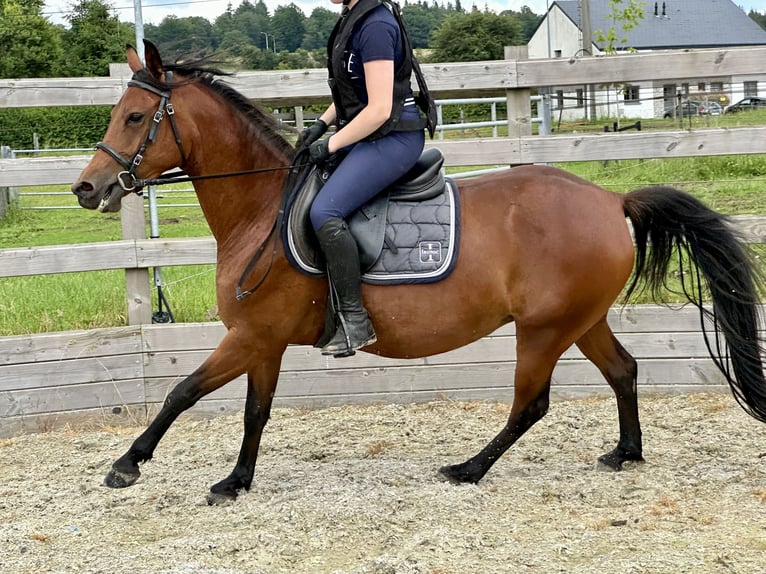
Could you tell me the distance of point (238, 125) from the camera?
4492mm

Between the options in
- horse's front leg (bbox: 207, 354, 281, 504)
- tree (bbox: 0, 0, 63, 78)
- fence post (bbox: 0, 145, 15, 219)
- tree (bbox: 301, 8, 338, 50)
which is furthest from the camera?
tree (bbox: 0, 0, 63, 78)

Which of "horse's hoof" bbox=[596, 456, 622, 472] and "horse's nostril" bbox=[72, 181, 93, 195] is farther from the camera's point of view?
"horse's hoof" bbox=[596, 456, 622, 472]

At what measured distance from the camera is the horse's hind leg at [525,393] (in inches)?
179

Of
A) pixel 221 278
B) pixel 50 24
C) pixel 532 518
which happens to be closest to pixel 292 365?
pixel 221 278

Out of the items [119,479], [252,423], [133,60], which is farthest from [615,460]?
[133,60]

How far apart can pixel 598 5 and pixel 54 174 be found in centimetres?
5943

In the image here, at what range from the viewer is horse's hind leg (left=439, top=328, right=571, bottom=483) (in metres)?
4.54

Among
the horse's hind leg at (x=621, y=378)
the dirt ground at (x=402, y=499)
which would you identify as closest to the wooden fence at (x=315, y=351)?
the dirt ground at (x=402, y=499)

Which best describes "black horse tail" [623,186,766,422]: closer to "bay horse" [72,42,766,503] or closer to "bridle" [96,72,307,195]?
"bay horse" [72,42,766,503]

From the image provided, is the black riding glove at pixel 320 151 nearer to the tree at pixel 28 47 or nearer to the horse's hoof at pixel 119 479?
the horse's hoof at pixel 119 479

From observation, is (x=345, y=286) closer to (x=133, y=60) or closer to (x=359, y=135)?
(x=359, y=135)

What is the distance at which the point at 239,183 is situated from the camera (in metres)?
4.50

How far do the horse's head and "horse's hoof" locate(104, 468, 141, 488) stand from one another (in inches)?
51.2

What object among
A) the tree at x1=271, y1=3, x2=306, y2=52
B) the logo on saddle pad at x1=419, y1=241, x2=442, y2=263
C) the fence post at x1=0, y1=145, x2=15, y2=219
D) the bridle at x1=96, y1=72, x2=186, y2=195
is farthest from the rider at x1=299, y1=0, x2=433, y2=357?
the tree at x1=271, y1=3, x2=306, y2=52
